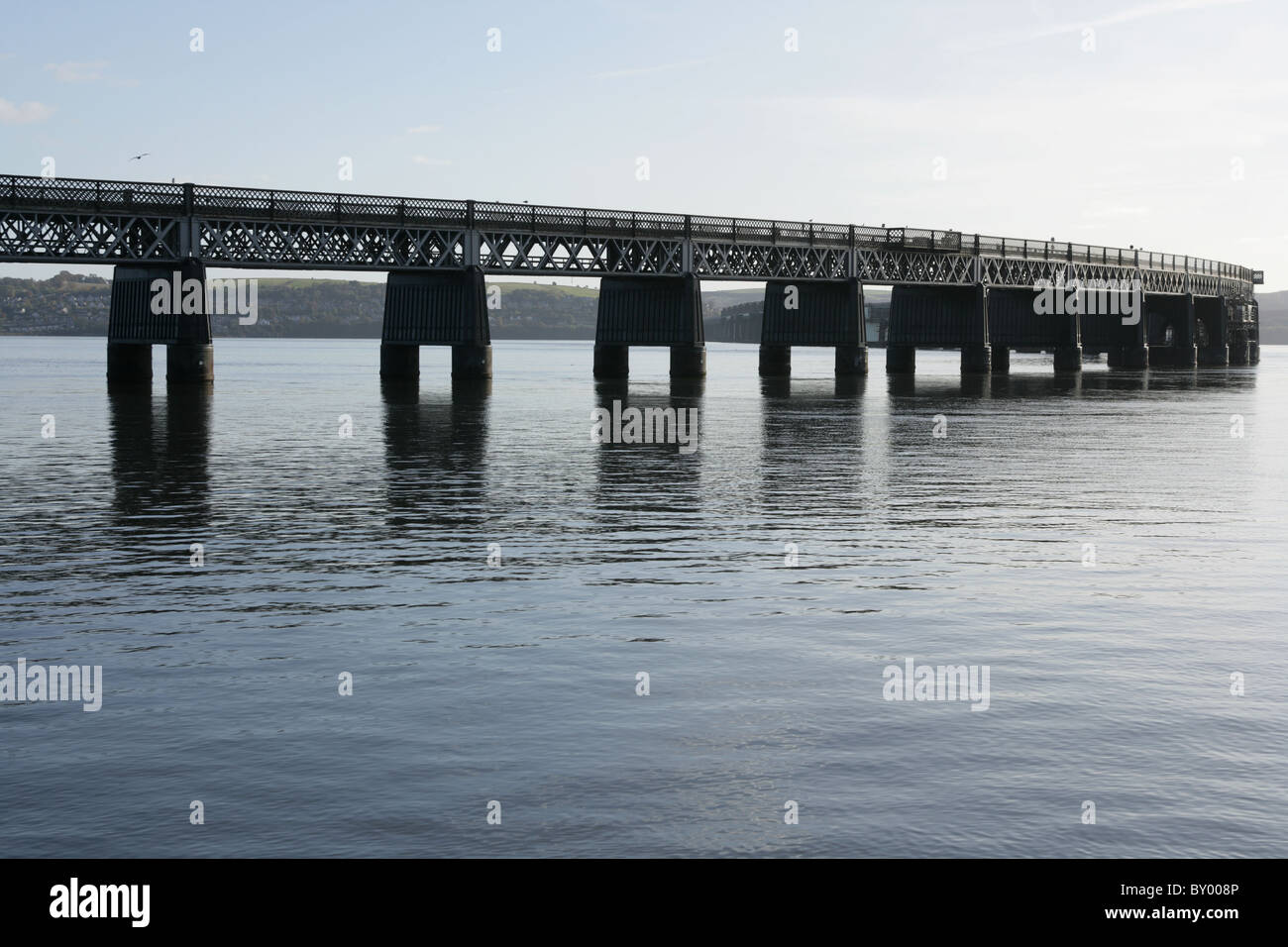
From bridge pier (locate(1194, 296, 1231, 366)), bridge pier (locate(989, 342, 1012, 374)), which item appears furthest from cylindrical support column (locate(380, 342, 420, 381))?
bridge pier (locate(1194, 296, 1231, 366))

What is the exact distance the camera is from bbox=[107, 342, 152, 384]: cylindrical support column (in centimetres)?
8794

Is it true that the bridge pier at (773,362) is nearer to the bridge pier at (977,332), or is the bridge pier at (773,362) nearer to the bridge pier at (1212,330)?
the bridge pier at (977,332)

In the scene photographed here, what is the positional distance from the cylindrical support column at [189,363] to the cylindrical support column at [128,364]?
2.35 metres

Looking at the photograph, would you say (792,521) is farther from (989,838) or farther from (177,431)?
(177,431)

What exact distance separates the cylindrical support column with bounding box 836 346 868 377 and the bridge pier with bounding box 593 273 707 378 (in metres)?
16.5

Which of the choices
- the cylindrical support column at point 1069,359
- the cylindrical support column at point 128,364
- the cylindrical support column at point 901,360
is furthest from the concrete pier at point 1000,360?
→ the cylindrical support column at point 128,364

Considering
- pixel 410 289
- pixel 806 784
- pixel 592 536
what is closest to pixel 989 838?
pixel 806 784

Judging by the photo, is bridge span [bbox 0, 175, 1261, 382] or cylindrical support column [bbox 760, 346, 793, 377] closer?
bridge span [bbox 0, 175, 1261, 382]

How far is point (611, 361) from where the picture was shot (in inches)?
4584

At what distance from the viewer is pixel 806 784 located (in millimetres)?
11617

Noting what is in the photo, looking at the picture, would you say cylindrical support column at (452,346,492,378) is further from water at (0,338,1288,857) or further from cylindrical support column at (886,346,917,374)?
water at (0,338,1288,857)

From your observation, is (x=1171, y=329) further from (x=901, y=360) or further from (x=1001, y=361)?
(x=901, y=360)
